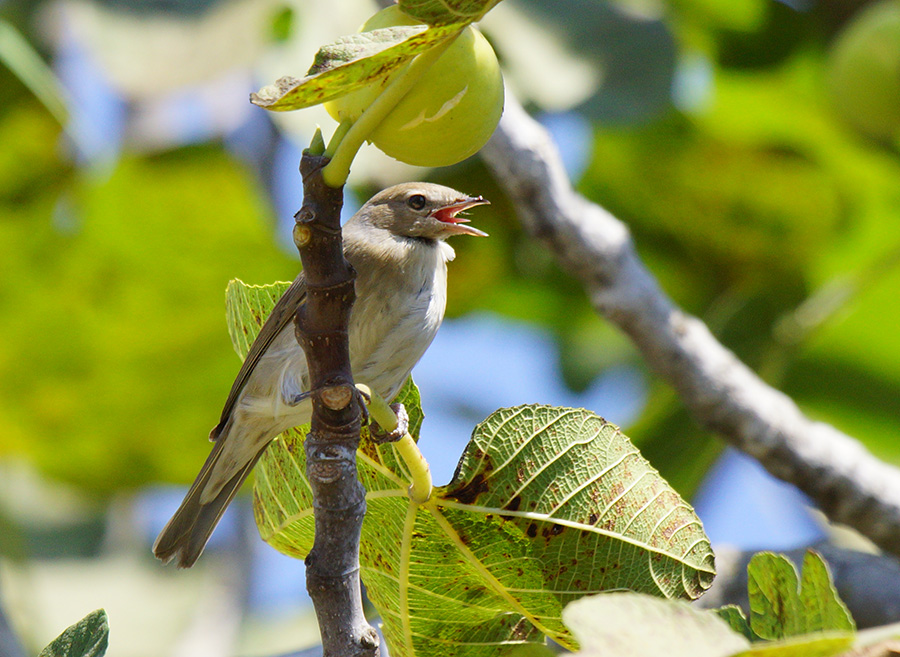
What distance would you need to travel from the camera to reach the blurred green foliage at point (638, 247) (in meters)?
3.15

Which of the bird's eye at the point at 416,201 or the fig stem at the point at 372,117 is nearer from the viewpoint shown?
the fig stem at the point at 372,117

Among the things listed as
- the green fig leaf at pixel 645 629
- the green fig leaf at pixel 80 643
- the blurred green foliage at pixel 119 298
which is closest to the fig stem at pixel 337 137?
the green fig leaf at pixel 645 629

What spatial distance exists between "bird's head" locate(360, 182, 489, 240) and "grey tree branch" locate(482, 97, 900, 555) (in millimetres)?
149

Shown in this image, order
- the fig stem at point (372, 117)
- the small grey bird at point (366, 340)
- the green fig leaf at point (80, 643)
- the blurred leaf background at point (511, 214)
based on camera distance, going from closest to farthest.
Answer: the fig stem at point (372, 117) < the green fig leaf at point (80, 643) < the small grey bird at point (366, 340) < the blurred leaf background at point (511, 214)

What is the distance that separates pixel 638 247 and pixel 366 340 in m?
1.87

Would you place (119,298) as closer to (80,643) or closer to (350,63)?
→ (80,643)

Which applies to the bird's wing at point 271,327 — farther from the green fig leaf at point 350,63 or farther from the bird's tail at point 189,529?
the green fig leaf at point 350,63

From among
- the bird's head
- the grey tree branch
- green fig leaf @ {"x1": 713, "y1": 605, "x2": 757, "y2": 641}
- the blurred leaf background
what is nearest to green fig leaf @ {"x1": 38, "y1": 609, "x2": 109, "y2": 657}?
green fig leaf @ {"x1": 713, "y1": 605, "x2": 757, "y2": 641}

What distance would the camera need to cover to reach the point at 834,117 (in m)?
3.34

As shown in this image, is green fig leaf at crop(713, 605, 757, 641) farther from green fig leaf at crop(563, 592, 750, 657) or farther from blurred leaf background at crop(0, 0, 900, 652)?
blurred leaf background at crop(0, 0, 900, 652)

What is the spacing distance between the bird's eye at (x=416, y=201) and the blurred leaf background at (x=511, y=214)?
505mm

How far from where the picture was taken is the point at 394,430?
1.29 metres

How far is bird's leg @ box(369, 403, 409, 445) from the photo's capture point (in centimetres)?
130


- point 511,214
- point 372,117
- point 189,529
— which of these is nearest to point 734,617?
point 372,117
